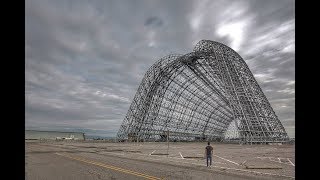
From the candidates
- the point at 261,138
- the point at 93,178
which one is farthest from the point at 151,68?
the point at 93,178

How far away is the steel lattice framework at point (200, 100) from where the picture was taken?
63969 mm

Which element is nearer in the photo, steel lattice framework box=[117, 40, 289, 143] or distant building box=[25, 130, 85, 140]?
steel lattice framework box=[117, 40, 289, 143]

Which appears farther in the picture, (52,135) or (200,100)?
(52,135)

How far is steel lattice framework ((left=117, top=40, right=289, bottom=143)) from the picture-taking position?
6397 cm

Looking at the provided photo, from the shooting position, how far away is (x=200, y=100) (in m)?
90.5

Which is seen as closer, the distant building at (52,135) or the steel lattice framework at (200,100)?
the steel lattice framework at (200,100)
